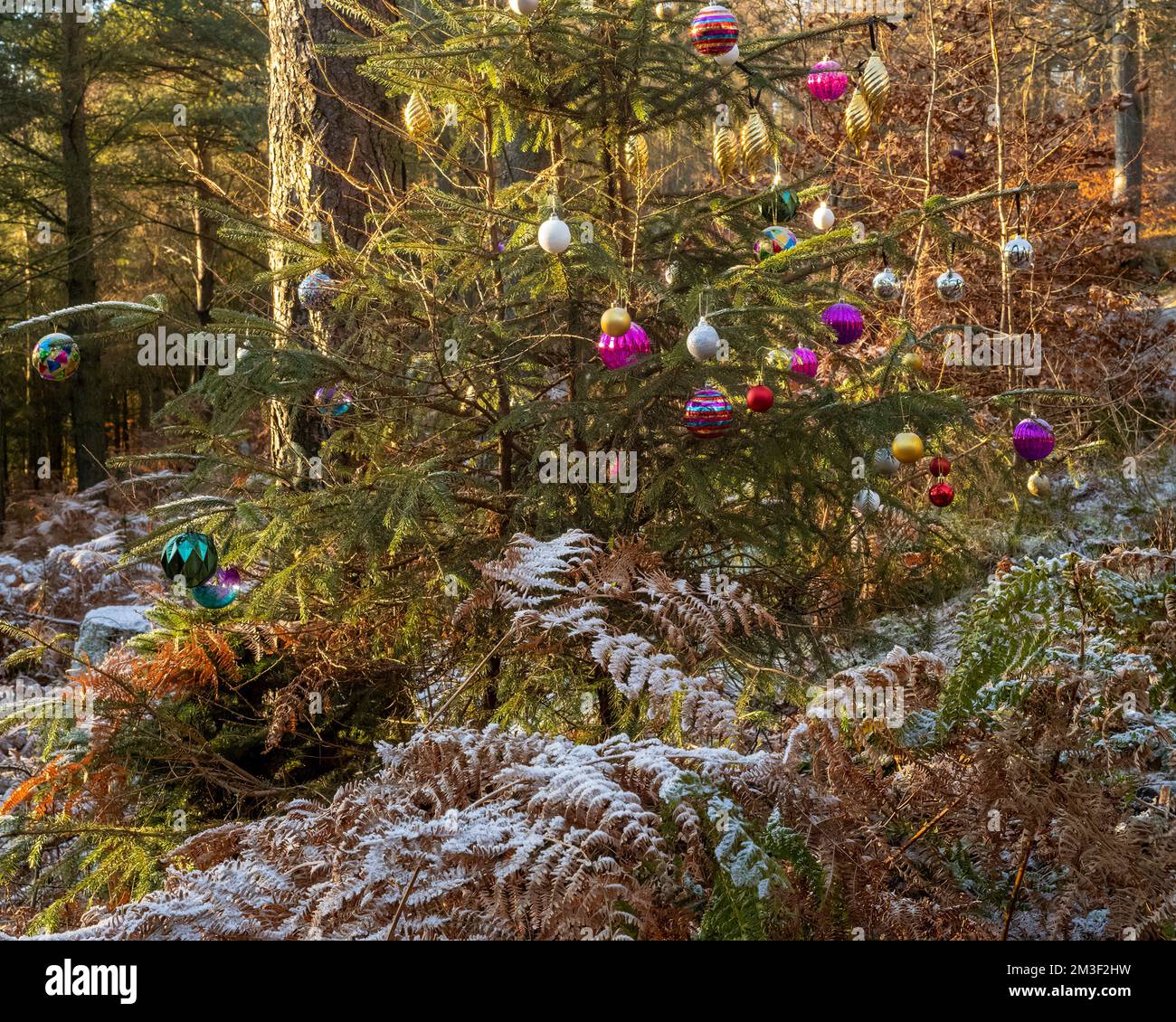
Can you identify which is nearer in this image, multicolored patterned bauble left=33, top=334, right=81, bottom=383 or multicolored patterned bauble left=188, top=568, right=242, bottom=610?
multicolored patterned bauble left=188, top=568, right=242, bottom=610

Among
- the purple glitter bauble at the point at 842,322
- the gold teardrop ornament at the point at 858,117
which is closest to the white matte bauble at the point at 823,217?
the gold teardrop ornament at the point at 858,117

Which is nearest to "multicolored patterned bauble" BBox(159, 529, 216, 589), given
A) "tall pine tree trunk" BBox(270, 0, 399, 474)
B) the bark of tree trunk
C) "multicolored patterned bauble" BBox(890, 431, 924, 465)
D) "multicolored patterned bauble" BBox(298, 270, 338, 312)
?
"multicolored patterned bauble" BBox(298, 270, 338, 312)

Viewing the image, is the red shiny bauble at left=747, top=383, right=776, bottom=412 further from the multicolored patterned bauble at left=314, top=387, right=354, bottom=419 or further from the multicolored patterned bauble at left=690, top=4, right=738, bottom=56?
the multicolored patterned bauble at left=314, top=387, right=354, bottom=419

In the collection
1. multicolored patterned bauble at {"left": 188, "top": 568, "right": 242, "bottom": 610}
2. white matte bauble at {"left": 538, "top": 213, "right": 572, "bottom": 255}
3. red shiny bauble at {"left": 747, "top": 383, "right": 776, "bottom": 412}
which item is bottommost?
multicolored patterned bauble at {"left": 188, "top": 568, "right": 242, "bottom": 610}

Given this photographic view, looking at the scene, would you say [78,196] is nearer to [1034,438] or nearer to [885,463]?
[885,463]

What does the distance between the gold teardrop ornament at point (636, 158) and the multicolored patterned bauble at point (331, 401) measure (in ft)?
4.34

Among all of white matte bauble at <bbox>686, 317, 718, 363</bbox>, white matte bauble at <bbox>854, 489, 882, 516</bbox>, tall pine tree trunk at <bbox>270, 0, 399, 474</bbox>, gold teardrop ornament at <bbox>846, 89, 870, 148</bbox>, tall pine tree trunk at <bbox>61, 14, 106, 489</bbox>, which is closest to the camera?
white matte bauble at <bbox>686, 317, 718, 363</bbox>

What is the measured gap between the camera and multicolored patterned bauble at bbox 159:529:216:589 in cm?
304

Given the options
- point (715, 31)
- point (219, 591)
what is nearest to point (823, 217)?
point (715, 31)

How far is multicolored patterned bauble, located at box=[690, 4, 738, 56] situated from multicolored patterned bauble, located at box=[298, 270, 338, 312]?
1.49m

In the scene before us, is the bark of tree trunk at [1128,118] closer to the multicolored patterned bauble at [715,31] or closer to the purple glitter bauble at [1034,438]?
the purple glitter bauble at [1034,438]

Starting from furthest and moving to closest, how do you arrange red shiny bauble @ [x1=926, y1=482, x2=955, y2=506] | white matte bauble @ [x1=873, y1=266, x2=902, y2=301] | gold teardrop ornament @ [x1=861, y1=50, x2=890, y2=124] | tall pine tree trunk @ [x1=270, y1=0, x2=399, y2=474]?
tall pine tree trunk @ [x1=270, y1=0, x2=399, y2=474]
white matte bauble @ [x1=873, y1=266, x2=902, y2=301]
red shiny bauble @ [x1=926, y1=482, x2=955, y2=506]
gold teardrop ornament @ [x1=861, y1=50, x2=890, y2=124]

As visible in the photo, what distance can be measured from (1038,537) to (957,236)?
9.65 ft
